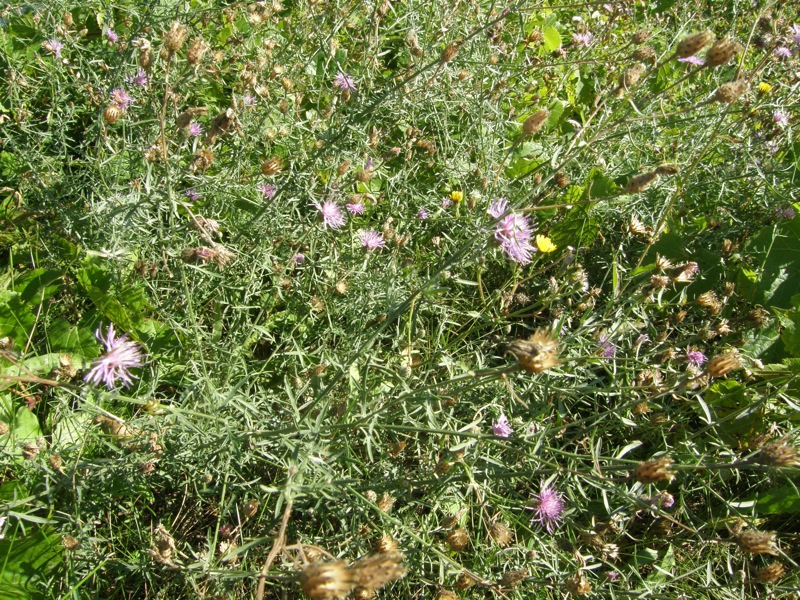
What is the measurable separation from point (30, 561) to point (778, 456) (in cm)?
176

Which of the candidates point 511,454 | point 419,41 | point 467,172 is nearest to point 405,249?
point 467,172

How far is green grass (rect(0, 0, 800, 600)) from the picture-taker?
1622mm

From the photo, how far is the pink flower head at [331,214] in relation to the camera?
206cm

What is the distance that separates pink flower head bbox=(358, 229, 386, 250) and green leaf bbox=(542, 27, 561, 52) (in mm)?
1943

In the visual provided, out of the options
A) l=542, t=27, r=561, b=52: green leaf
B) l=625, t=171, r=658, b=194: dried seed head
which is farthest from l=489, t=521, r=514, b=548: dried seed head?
l=542, t=27, r=561, b=52: green leaf

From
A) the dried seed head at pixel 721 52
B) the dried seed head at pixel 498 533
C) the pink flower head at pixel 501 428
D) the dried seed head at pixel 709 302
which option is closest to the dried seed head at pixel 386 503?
the dried seed head at pixel 498 533

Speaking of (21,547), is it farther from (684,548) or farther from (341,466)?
(684,548)

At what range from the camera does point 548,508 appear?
1896 mm

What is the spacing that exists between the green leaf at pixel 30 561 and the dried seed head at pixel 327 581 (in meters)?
0.94

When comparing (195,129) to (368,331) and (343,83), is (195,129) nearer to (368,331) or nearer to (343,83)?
(343,83)

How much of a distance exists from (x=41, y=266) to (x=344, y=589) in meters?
1.78

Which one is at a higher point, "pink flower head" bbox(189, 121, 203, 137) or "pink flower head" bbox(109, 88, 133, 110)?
"pink flower head" bbox(109, 88, 133, 110)

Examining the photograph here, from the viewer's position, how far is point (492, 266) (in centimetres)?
267

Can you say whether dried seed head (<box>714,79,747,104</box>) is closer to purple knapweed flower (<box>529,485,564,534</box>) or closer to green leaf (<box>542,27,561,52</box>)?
purple knapweed flower (<box>529,485,564,534</box>)
